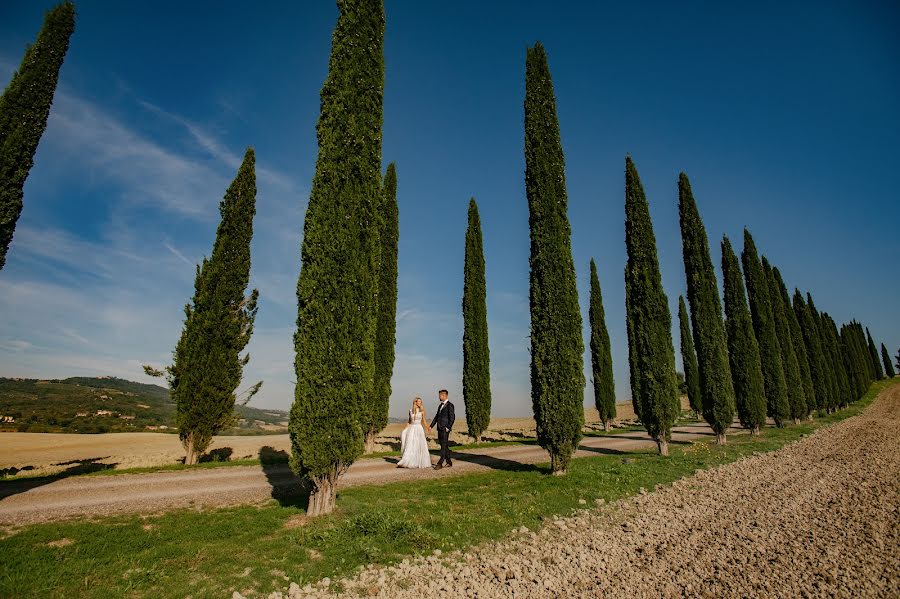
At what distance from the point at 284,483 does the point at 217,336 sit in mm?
7016

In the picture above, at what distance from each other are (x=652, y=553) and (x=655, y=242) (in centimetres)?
1506

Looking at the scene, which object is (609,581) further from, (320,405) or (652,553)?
(320,405)

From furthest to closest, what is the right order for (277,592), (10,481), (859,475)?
(10,481)
(859,475)
(277,592)

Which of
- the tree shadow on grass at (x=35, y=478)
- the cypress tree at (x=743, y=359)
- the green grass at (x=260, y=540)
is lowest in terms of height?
the tree shadow on grass at (x=35, y=478)

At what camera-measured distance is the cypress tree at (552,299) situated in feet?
39.0

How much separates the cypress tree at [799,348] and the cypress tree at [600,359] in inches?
513

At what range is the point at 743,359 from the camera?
72.0 feet

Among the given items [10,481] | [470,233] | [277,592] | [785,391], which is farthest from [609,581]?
[785,391]

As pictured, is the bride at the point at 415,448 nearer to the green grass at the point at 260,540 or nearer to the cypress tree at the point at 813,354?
the green grass at the point at 260,540

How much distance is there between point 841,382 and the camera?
1636 inches

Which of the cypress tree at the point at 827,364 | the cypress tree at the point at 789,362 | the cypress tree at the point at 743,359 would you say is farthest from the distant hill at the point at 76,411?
the cypress tree at the point at 827,364

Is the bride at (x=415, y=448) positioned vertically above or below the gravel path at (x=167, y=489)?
above

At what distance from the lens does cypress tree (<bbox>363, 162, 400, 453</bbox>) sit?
61.4 ft

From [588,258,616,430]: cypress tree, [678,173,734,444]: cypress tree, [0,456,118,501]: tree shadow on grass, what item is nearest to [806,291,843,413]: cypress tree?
[588,258,616,430]: cypress tree
